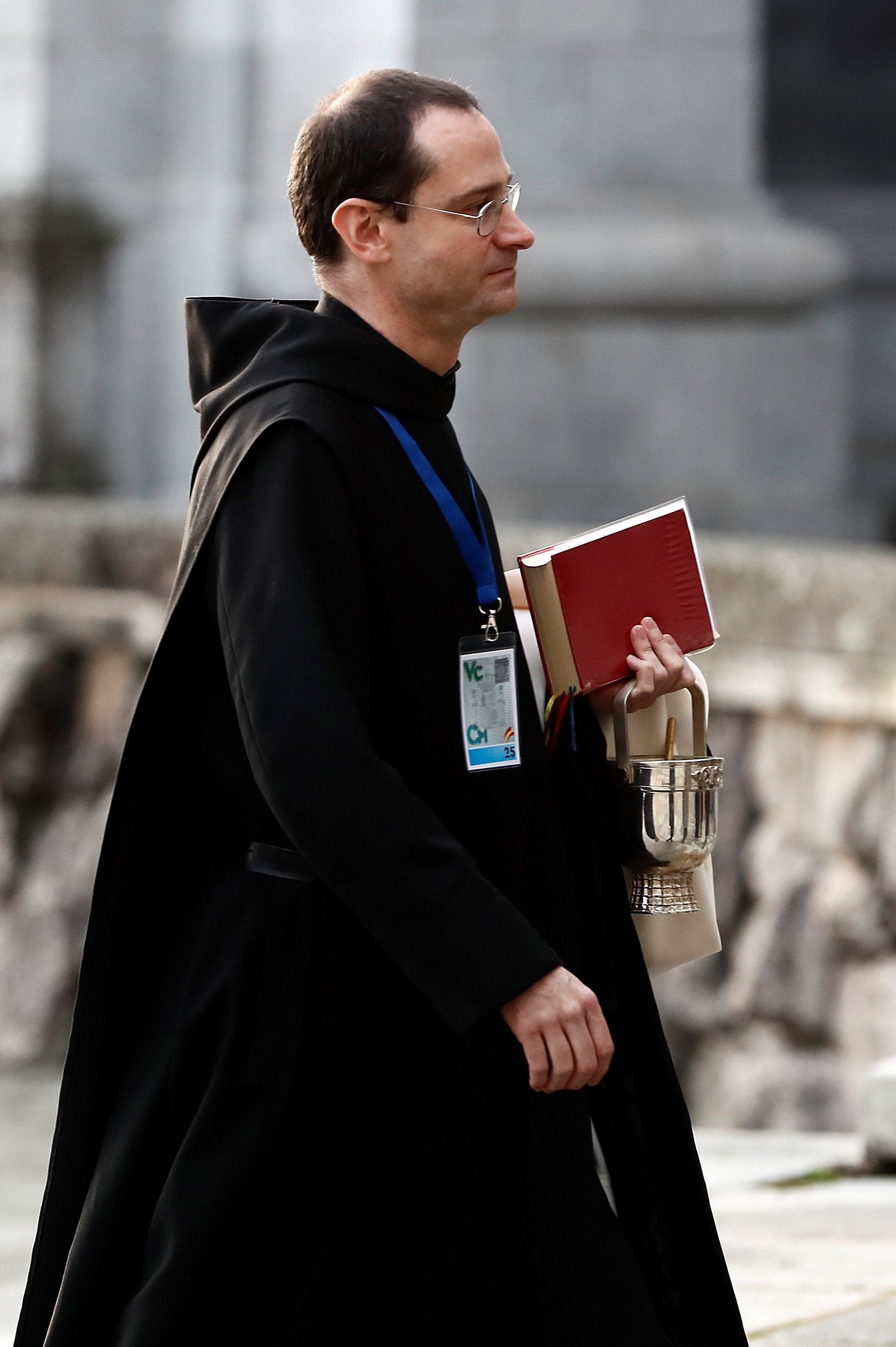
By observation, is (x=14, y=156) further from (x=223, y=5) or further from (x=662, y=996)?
(x=662, y=996)

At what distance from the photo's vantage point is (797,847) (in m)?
5.71

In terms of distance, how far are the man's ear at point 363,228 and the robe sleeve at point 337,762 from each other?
25 centimetres

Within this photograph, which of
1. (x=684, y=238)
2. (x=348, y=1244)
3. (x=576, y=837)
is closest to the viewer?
(x=348, y=1244)

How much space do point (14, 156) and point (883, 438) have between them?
4.15 m

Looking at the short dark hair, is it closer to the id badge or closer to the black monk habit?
the black monk habit

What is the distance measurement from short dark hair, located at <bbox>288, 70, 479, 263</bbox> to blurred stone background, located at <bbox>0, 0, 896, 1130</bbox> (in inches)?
158

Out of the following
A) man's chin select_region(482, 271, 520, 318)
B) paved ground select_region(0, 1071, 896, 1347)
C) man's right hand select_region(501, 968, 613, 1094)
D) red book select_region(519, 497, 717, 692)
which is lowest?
paved ground select_region(0, 1071, 896, 1347)

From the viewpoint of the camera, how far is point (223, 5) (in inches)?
372

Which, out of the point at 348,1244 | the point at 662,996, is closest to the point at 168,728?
the point at 348,1244

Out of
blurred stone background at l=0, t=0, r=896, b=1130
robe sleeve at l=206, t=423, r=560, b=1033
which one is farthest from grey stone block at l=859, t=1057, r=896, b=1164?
robe sleeve at l=206, t=423, r=560, b=1033

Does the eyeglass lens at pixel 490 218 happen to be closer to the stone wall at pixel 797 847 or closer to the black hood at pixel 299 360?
the black hood at pixel 299 360

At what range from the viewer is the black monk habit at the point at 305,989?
230 cm

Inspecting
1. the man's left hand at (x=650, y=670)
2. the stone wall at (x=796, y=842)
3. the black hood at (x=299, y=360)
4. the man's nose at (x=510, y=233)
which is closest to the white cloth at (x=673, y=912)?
the man's left hand at (x=650, y=670)

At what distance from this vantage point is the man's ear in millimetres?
2391
